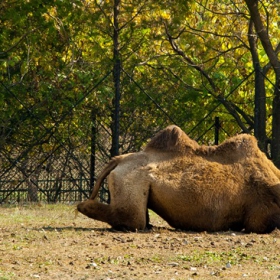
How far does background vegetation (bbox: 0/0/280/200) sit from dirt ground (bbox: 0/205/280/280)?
4.86 metres

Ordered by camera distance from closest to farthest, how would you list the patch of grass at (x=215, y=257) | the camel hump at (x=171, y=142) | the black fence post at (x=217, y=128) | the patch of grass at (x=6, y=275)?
the patch of grass at (x=6, y=275)
the patch of grass at (x=215, y=257)
the camel hump at (x=171, y=142)
the black fence post at (x=217, y=128)

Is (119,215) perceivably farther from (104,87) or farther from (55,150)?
(55,150)

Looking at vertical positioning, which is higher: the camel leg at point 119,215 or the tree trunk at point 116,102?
the tree trunk at point 116,102

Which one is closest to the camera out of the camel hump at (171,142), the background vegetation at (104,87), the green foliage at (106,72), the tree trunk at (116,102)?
the camel hump at (171,142)

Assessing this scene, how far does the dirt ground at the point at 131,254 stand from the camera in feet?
25.5

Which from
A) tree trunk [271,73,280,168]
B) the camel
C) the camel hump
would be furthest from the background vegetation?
the camel

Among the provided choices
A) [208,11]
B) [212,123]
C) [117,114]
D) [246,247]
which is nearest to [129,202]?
[246,247]

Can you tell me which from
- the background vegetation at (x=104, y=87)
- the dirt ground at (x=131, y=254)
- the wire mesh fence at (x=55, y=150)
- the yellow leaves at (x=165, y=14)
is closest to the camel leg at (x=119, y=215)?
the dirt ground at (x=131, y=254)

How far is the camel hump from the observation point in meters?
11.0

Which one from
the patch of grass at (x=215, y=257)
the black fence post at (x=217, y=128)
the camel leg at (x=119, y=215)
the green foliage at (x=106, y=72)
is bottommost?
the patch of grass at (x=215, y=257)

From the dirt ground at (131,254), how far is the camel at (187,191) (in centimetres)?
22

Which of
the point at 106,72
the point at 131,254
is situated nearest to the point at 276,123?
the point at 106,72

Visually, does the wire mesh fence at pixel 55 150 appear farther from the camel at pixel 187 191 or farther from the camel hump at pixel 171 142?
the camel at pixel 187 191

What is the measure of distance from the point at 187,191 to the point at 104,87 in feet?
17.2
